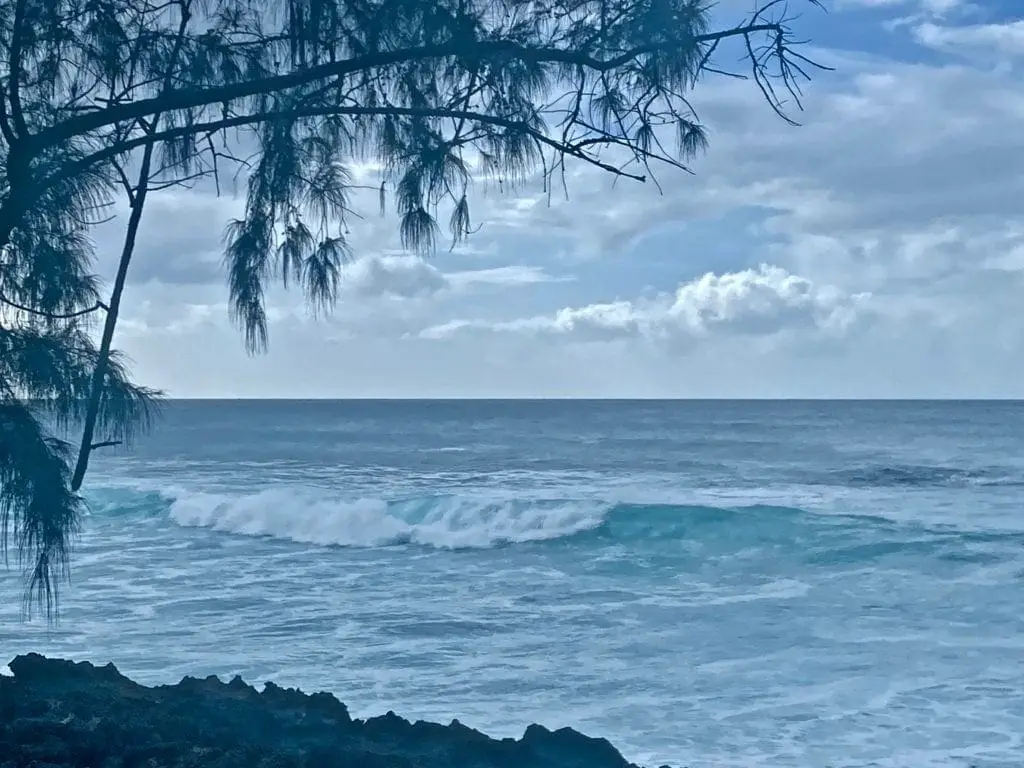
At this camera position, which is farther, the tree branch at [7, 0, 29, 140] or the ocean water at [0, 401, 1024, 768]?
the ocean water at [0, 401, 1024, 768]

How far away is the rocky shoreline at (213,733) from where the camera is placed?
148 inches

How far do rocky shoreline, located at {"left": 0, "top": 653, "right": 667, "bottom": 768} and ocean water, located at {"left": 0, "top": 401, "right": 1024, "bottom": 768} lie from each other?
77.9 inches

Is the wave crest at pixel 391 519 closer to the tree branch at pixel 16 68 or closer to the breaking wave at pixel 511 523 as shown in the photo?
the breaking wave at pixel 511 523

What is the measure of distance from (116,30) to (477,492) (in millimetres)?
21646

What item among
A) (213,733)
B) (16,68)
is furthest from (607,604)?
(16,68)

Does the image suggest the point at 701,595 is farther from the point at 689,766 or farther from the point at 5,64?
the point at 5,64

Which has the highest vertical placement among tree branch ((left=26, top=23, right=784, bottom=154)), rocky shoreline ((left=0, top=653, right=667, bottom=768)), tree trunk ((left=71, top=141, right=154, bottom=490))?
tree branch ((left=26, top=23, right=784, bottom=154))

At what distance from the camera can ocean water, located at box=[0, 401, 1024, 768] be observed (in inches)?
281

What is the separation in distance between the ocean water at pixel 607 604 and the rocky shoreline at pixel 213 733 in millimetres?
1978

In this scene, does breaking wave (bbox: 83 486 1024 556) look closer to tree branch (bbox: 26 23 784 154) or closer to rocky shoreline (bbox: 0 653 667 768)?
rocky shoreline (bbox: 0 653 667 768)

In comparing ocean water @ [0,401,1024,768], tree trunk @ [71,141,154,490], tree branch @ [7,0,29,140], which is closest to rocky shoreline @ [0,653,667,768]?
tree trunk @ [71,141,154,490]

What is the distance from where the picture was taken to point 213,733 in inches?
163

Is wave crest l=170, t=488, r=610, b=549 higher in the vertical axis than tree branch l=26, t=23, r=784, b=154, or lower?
lower


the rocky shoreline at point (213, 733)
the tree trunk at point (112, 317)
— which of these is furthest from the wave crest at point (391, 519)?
the tree trunk at point (112, 317)
